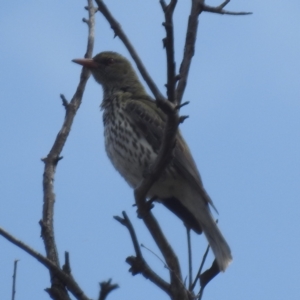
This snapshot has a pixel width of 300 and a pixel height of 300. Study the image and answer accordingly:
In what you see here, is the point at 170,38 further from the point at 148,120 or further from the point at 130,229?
the point at 148,120

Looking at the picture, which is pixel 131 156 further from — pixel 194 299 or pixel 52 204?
pixel 194 299

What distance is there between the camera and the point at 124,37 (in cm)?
341

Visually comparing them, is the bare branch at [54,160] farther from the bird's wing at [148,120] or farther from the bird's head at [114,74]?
the bird's head at [114,74]

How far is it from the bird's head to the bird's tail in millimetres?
1654

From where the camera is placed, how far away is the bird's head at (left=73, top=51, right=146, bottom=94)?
7.07 m

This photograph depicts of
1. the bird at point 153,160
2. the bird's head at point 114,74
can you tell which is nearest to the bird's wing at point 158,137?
the bird at point 153,160

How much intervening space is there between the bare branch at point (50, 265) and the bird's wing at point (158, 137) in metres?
2.67

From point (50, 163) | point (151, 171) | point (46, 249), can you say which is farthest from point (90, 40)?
point (46, 249)

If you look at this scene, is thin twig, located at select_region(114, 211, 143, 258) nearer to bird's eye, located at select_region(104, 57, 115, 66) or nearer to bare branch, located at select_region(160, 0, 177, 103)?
bare branch, located at select_region(160, 0, 177, 103)

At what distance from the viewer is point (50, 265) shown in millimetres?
3256

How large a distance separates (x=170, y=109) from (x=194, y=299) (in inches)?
37.5

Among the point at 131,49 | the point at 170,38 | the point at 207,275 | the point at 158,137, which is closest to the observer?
the point at 170,38

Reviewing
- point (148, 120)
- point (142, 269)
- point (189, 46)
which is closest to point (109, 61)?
point (148, 120)

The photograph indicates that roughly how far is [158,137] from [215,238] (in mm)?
992
